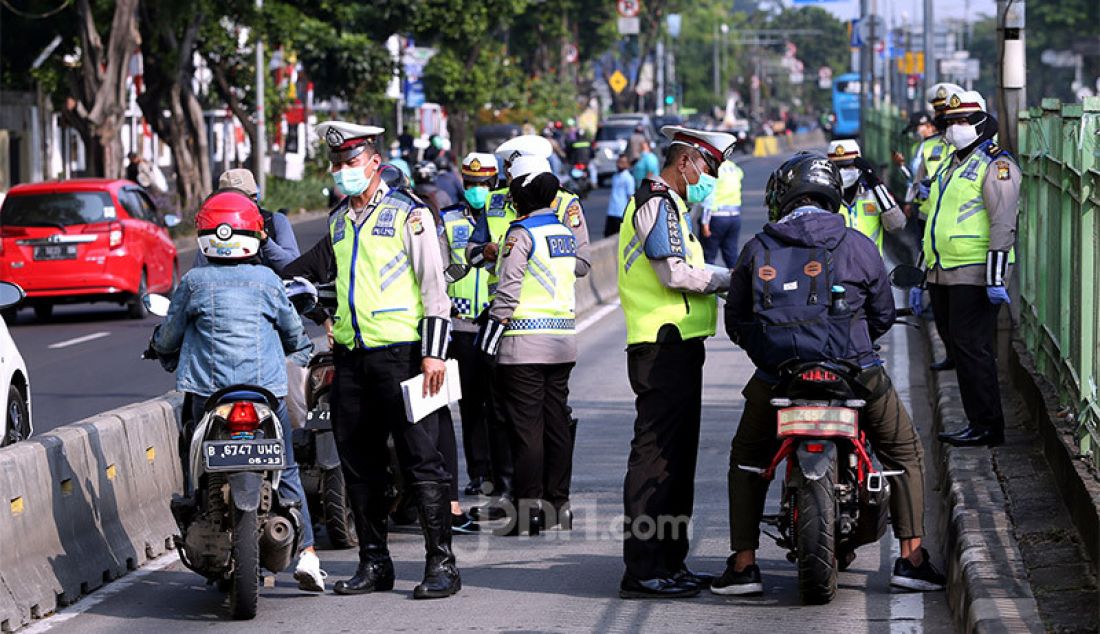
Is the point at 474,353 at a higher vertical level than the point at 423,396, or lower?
lower

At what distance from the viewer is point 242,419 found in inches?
327

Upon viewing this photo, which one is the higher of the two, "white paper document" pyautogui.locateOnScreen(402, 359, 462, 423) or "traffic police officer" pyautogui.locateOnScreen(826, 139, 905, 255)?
"traffic police officer" pyautogui.locateOnScreen(826, 139, 905, 255)

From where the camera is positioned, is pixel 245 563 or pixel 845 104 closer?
pixel 245 563

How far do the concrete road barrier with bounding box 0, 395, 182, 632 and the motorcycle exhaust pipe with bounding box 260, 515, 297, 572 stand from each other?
0.91 m

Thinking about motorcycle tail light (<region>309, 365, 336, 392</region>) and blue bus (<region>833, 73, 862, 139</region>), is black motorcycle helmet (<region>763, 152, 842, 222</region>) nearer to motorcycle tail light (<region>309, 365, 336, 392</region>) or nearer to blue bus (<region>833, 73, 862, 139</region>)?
motorcycle tail light (<region>309, 365, 336, 392</region>)

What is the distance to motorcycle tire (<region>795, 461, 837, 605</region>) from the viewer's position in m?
8.08

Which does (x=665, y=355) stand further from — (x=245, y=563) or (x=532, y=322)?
(x=245, y=563)

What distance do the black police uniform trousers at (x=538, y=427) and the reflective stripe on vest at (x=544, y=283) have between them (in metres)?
0.19

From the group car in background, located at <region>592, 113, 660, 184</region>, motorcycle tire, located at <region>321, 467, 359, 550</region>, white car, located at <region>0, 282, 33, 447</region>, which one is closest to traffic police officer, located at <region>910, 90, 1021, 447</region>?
motorcycle tire, located at <region>321, 467, 359, 550</region>

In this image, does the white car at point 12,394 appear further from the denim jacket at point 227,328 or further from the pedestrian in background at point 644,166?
the pedestrian in background at point 644,166

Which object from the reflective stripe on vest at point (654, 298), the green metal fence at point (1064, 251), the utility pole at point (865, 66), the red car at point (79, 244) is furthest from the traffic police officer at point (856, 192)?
the utility pole at point (865, 66)

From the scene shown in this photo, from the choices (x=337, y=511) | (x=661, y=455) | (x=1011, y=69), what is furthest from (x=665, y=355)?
(x=1011, y=69)

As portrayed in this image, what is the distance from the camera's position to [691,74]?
144750mm

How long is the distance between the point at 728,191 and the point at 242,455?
13975 mm
